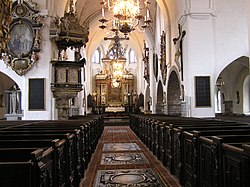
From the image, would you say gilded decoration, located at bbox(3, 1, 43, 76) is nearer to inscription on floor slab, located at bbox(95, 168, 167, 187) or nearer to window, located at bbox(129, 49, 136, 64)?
inscription on floor slab, located at bbox(95, 168, 167, 187)

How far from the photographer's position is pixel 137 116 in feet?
45.9

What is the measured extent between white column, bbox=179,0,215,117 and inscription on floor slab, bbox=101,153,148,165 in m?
4.59

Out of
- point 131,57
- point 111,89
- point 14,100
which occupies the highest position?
point 131,57

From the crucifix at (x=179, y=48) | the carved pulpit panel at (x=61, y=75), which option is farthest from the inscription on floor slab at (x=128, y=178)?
the crucifix at (x=179, y=48)

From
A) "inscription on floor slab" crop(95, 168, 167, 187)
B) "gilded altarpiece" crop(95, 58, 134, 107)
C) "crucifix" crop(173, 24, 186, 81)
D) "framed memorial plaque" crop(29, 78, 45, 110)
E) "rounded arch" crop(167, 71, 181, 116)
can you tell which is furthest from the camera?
"gilded altarpiece" crop(95, 58, 134, 107)

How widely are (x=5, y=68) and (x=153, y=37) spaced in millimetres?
12080

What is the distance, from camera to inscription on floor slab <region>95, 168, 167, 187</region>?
4574 mm

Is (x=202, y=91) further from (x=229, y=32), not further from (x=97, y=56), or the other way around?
(x=97, y=56)

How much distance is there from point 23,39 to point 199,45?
6.35 metres

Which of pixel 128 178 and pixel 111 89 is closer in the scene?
pixel 128 178

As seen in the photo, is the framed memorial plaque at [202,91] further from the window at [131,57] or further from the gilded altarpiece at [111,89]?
the window at [131,57]

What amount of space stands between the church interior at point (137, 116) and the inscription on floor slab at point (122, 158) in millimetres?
24

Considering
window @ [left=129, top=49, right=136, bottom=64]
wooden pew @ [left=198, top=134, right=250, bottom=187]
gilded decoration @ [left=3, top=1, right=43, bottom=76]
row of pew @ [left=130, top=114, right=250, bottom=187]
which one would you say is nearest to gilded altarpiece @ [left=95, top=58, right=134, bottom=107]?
window @ [left=129, top=49, right=136, bottom=64]

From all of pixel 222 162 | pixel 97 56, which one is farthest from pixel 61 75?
pixel 97 56
